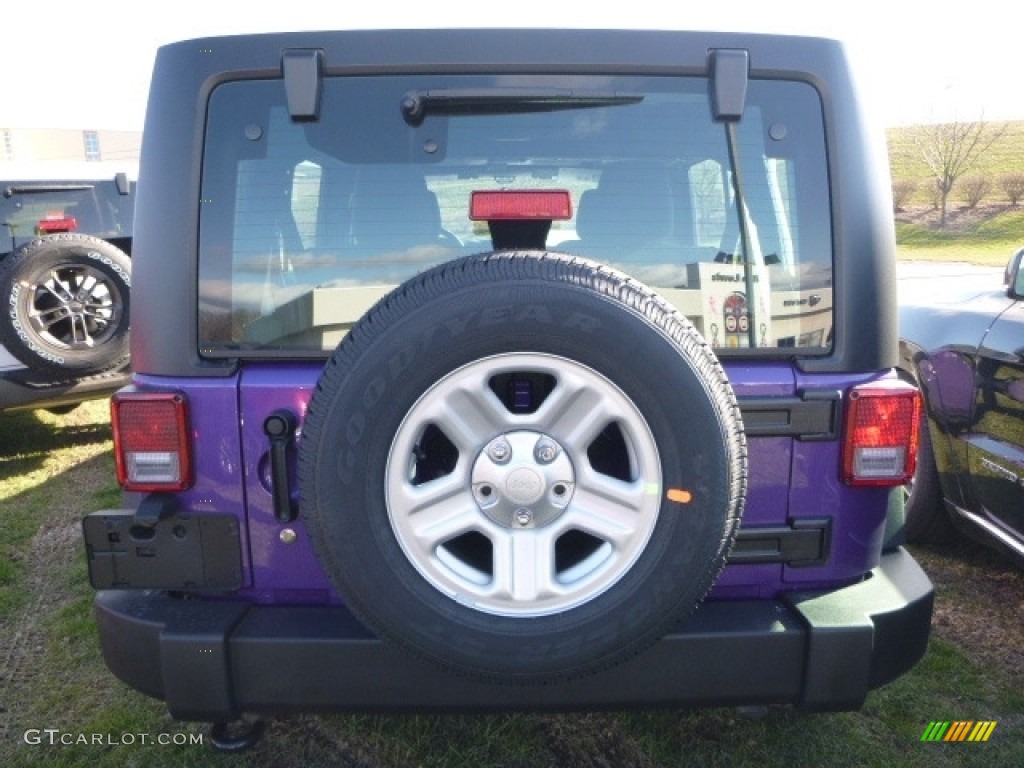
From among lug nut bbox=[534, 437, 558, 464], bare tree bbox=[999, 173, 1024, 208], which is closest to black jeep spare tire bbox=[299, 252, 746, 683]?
lug nut bbox=[534, 437, 558, 464]

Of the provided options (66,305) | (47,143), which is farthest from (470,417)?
(47,143)

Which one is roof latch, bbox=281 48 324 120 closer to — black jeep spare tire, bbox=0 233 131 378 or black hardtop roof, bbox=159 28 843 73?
black hardtop roof, bbox=159 28 843 73

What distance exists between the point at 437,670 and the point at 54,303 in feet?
13.1

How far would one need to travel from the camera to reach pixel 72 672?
2.94m

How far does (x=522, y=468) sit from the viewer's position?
1.67 meters

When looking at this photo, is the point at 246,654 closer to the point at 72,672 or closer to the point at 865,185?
the point at 72,672

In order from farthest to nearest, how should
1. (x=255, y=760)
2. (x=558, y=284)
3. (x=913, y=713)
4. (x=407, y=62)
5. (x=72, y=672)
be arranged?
(x=72, y=672), (x=913, y=713), (x=255, y=760), (x=407, y=62), (x=558, y=284)

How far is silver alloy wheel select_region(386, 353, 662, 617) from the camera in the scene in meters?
1.64

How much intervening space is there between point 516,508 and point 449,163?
2.66ft

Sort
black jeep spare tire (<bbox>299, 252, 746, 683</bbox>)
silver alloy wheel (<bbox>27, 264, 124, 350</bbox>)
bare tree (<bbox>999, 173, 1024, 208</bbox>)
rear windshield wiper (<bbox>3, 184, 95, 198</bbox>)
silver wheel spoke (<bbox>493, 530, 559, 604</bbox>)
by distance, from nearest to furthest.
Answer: black jeep spare tire (<bbox>299, 252, 746, 683</bbox>) → silver wheel spoke (<bbox>493, 530, 559, 604</bbox>) → silver alloy wheel (<bbox>27, 264, 124, 350</bbox>) → rear windshield wiper (<bbox>3, 184, 95, 198</bbox>) → bare tree (<bbox>999, 173, 1024, 208</bbox>)

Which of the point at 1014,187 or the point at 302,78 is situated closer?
the point at 302,78

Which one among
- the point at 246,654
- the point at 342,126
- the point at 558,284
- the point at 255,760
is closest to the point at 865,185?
the point at 558,284

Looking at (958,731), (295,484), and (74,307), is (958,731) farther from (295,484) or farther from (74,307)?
(74,307)

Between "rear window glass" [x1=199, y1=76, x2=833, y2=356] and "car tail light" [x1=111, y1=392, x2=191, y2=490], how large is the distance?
0.17 meters
